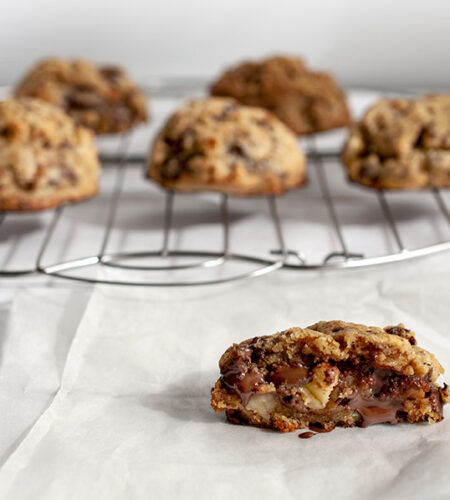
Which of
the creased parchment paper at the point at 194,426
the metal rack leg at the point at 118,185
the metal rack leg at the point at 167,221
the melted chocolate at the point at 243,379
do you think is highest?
the melted chocolate at the point at 243,379

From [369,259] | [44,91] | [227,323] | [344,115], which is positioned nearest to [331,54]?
[344,115]

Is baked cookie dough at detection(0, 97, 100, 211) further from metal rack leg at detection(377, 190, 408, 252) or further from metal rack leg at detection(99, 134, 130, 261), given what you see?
metal rack leg at detection(377, 190, 408, 252)

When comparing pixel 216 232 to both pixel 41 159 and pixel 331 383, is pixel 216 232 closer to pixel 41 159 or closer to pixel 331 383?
pixel 41 159

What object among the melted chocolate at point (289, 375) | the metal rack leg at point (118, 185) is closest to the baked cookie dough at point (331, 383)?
the melted chocolate at point (289, 375)

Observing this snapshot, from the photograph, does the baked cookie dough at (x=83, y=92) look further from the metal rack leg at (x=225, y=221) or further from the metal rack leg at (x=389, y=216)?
the metal rack leg at (x=389, y=216)

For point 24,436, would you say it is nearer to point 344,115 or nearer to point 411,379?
point 411,379

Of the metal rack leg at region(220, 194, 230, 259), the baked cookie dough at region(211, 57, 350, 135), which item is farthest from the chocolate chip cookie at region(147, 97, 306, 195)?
the baked cookie dough at region(211, 57, 350, 135)
